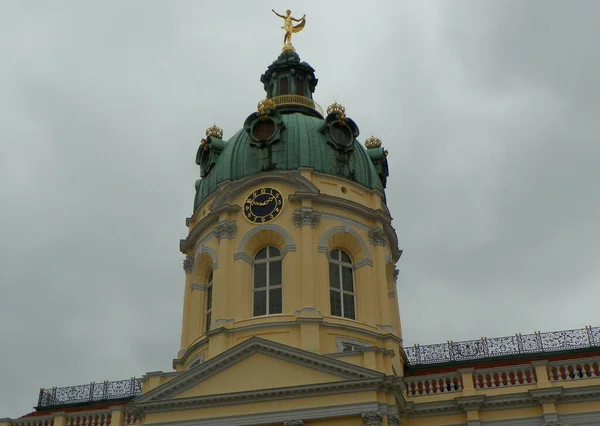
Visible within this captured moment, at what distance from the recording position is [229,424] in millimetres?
28172

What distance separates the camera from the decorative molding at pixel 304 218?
33531mm

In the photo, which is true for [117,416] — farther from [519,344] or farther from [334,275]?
[519,344]

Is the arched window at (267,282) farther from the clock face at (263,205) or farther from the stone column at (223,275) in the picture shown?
the clock face at (263,205)

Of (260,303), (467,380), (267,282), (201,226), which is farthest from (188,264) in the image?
(467,380)

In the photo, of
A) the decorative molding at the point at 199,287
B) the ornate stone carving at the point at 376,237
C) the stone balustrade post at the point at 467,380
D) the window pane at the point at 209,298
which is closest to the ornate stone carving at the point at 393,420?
the stone balustrade post at the point at 467,380

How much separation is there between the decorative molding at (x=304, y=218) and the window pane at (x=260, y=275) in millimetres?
2332

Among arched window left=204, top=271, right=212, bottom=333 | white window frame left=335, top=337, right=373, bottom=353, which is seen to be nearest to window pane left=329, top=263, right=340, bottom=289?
white window frame left=335, top=337, right=373, bottom=353

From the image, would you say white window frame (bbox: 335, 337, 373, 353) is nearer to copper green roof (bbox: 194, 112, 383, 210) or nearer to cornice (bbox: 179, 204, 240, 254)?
cornice (bbox: 179, 204, 240, 254)

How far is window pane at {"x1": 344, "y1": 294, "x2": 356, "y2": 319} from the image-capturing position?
109 feet

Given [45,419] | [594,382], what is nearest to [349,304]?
[594,382]

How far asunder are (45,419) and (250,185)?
13.0m

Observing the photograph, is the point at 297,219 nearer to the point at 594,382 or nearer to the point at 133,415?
the point at 133,415

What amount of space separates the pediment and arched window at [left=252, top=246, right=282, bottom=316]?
366 centimetres

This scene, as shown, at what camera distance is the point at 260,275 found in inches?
1330
